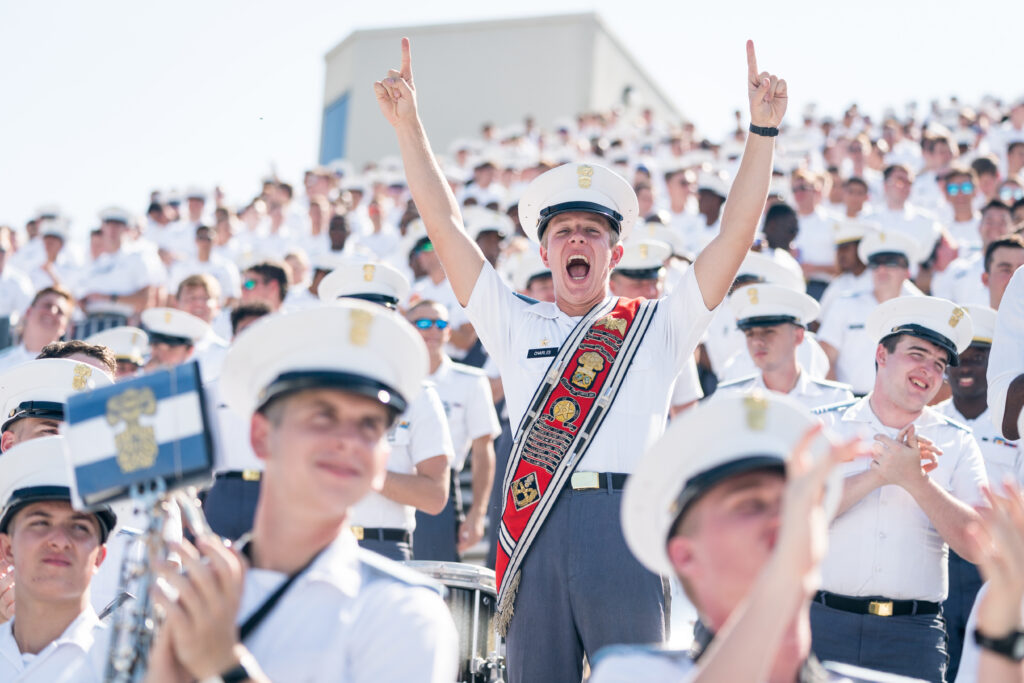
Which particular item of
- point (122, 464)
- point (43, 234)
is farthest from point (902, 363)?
point (43, 234)

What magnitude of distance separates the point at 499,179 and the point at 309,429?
14718 millimetres

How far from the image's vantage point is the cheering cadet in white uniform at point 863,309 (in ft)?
27.3

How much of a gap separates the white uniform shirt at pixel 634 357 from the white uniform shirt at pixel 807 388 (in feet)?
6.78

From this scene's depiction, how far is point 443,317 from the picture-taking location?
7.38 m

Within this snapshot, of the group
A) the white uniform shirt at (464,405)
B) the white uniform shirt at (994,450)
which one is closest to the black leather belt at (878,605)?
the white uniform shirt at (994,450)

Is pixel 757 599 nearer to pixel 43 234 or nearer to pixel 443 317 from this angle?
pixel 443 317

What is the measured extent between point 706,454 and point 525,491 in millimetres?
1784

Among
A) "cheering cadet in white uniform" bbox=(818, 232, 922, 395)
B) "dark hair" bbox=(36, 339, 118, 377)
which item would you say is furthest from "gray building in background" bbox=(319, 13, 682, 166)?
"dark hair" bbox=(36, 339, 118, 377)

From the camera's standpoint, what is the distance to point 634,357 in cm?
434

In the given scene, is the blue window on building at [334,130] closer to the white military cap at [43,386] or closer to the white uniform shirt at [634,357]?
the white military cap at [43,386]

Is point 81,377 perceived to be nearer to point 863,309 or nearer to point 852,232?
point 863,309

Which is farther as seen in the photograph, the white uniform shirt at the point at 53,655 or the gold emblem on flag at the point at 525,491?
the gold emblem on flag at the point at 525,491

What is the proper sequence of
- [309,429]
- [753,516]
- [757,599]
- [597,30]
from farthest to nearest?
[597,30] < [309,429] < [753,516] < [757,599]

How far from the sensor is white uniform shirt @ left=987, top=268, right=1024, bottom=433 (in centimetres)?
439
